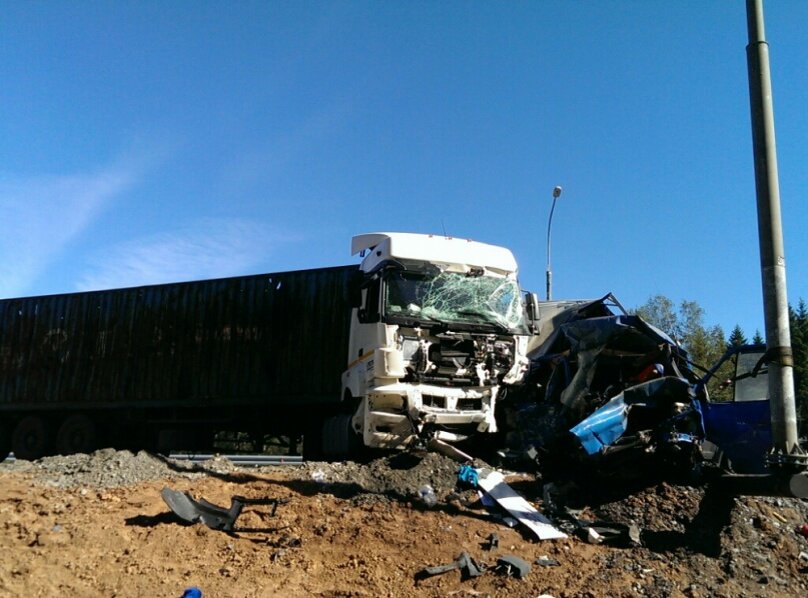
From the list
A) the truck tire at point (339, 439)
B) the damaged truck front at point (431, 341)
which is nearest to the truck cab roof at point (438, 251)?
the damaged truck front at point (431, 341)

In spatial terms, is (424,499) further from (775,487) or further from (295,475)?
(775,487)

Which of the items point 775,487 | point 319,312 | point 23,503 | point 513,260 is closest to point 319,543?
point 23,503

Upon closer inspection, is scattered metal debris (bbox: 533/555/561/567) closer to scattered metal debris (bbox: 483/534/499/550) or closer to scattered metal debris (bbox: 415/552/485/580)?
scattered metal debris (bbox: 483/534/499/550)

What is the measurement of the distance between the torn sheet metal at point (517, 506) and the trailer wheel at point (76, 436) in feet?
31.2

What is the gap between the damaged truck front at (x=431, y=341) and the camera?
811 cm

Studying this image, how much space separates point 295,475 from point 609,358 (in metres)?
4.16

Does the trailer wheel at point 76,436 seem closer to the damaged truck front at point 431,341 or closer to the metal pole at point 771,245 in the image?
the damaged truck front at point 431,341

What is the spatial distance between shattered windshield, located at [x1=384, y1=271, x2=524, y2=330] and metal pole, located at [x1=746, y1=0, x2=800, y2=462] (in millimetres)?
3450

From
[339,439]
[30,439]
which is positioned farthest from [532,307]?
[30,439]

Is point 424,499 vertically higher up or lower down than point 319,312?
lower down

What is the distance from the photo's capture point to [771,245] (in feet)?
20.2

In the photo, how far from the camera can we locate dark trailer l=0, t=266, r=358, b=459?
11805mm

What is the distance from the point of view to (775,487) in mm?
6086

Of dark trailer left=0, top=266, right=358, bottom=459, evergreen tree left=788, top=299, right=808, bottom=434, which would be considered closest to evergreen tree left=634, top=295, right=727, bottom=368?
evergreen tree left=788, top=299, right=808, bottom=434
